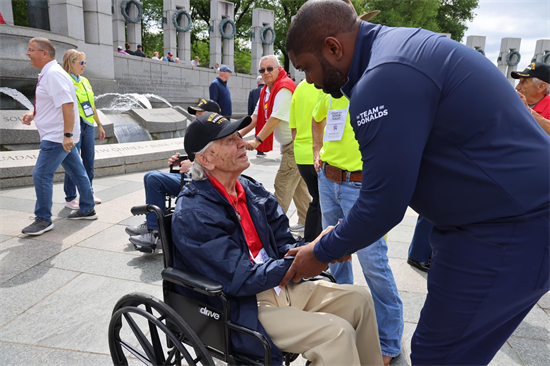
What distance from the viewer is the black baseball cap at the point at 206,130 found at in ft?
7.54

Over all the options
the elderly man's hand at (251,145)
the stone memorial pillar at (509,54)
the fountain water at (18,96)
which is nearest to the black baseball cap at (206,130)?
the elderly man's hand at (251,145)

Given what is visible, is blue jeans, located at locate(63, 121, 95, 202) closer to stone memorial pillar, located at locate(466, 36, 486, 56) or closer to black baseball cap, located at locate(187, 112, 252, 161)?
black baseball cap, located at locate(187, 112, 252, 161)

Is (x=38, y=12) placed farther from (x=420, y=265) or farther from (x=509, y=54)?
(x=509, y=54)

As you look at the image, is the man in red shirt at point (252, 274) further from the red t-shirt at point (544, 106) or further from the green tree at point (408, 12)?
the green tree at point (408, 12)

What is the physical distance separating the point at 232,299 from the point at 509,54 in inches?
1641

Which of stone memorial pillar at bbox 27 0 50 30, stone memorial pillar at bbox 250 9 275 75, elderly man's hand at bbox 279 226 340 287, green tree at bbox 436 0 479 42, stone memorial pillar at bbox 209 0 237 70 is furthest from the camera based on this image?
green tree at bbox 436 0 479 42

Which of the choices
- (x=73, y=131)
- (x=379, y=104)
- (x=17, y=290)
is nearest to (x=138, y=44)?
(x=73, y=131)

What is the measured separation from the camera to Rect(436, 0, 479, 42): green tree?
39656 millimetres

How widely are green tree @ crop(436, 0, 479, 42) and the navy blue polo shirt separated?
43396 mm

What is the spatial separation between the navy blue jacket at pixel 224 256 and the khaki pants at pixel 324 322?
84 millimetres

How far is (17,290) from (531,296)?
3.45 meters

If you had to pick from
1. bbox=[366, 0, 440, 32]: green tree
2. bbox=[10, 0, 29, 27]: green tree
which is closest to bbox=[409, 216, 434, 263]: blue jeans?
bbox=[10, 0, 29, 27]: green tree

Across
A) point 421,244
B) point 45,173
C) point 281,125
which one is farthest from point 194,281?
point 45,173

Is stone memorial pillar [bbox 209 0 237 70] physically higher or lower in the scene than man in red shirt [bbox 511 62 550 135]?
higher
